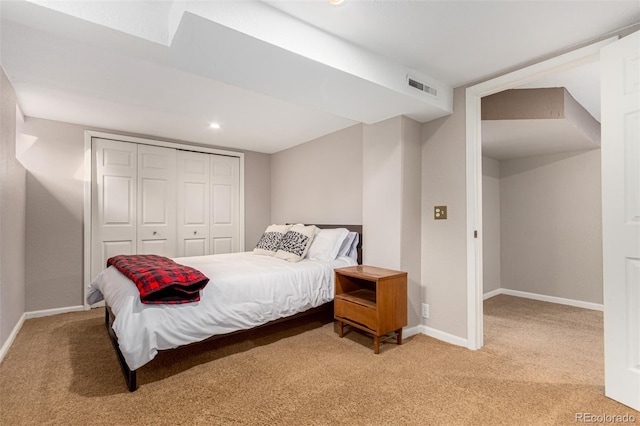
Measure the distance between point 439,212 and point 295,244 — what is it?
152 cm

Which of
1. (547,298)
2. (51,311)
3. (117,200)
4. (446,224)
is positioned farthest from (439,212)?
(51,311)

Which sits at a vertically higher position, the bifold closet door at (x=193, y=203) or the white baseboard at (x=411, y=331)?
the bifold closet door at (x=193, y=203)

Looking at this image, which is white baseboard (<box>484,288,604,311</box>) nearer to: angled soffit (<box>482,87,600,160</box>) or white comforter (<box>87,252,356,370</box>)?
angled soffit (<box>482,87,600,160</box>)

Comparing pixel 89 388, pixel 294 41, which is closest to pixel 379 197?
pixel 294 41

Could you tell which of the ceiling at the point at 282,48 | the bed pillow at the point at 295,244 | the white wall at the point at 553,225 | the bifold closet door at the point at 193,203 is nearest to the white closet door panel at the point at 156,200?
the bifold closet door at the point at 193,203

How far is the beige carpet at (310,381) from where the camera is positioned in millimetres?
1689

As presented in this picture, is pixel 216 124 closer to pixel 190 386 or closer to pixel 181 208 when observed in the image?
pixel 181 208

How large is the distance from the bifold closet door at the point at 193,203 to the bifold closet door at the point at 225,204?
96 mm

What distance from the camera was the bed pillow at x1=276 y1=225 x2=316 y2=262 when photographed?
327cm

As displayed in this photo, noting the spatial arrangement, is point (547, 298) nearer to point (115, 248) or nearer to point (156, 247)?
point (156, 247)

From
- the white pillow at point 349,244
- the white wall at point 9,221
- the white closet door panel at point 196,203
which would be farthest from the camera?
the white closet door panel at point 196,203

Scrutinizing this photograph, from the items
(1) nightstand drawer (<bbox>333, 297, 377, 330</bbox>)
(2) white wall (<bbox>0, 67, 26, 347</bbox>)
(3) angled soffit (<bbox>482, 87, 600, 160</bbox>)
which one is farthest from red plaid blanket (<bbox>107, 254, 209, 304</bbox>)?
(3) angled soffit (<bbox>482, 87, 600, 160</bbox>)

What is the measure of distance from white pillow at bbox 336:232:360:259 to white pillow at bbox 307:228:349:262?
76 millimetres

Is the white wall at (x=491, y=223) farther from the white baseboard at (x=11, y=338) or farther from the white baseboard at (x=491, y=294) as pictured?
the white baseboard at (x=11, y=338)
